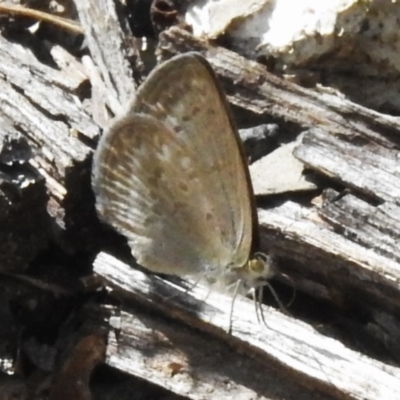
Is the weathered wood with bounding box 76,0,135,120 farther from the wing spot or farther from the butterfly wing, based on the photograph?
the wing spot

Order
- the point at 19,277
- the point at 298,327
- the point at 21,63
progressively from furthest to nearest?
the point at 21,63 → the point at 19,277 → the point at 298,327

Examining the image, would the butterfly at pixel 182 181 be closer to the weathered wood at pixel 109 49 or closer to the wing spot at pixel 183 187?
the wing spot at pixel 183 187

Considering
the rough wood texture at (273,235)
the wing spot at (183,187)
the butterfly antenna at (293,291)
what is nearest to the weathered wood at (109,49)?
the rough wood texture at (273,235)

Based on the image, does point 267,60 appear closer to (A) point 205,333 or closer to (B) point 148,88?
(B) point 148,88

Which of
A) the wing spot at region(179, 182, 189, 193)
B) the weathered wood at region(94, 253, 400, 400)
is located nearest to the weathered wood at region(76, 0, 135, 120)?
the wing spot at region(179, 182, 189, 193)

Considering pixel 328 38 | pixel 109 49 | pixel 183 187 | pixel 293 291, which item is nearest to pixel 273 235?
pixel 293 291

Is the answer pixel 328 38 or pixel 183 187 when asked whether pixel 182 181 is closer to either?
pixel 183 187

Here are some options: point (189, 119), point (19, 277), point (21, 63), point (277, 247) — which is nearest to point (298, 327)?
point (277, 247)
